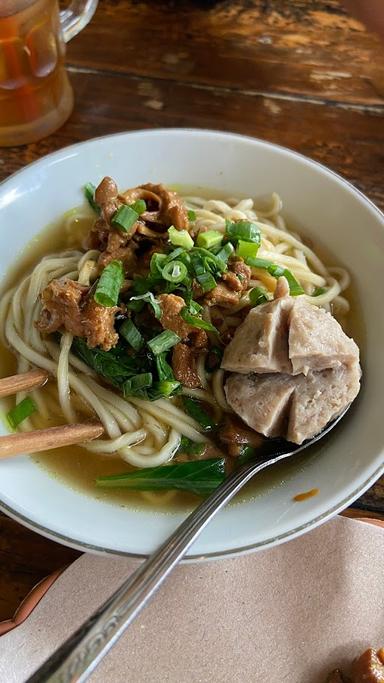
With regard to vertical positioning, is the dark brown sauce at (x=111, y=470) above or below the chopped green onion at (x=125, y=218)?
below

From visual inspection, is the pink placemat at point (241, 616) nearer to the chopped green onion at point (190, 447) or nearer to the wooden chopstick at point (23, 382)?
the chopped green onion at point (190, 447)

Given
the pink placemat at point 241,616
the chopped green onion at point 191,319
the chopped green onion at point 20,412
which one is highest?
the chopped green onion at point 191,319

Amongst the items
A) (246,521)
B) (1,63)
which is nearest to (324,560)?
(246,521)

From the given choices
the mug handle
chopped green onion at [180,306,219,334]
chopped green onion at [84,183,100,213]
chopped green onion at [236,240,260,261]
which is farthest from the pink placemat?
the mug handle

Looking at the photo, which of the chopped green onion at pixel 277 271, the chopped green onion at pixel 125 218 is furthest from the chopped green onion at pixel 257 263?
the chopped green onion at pixel 125 218

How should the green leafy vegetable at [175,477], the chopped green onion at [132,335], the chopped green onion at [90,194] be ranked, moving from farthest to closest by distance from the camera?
the chopped green onion at [90,194]
the chopped green onion at [132,335]
the green leafy vegetable at [175,477]
